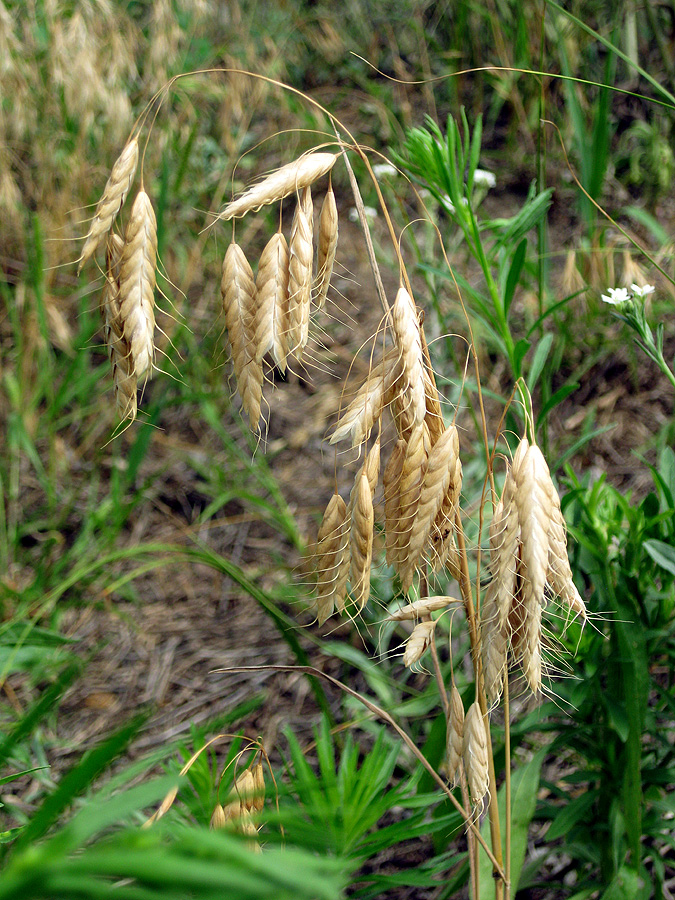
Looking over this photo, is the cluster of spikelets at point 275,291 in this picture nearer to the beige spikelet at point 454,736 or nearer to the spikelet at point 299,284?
the spikelet at point 299,284

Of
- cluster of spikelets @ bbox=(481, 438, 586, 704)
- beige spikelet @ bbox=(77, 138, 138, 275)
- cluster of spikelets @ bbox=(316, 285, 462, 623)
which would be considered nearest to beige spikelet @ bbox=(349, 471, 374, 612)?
cluster of spikelets @ bbox=(316, 285, 462, 623)

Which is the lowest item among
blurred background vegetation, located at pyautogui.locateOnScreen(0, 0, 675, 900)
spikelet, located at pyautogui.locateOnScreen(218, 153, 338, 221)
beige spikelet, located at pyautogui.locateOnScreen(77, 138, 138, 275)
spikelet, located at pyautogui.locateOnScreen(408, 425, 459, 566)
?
blurred background vegetation, located at pyautogui.locateOnScreen(0, 0, 675, 900)

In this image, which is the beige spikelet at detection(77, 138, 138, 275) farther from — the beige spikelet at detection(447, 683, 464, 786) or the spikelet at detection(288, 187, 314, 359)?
the beige spikelet at detection(447, 683, 464, 786)

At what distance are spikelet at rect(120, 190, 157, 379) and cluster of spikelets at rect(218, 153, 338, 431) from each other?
2.9 inches

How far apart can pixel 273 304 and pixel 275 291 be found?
0.05 ft

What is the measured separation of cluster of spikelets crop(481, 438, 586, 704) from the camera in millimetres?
602

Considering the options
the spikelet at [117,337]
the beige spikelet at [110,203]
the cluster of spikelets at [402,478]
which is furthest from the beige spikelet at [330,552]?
the beige spikelet at [110,203]

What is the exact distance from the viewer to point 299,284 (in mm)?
666

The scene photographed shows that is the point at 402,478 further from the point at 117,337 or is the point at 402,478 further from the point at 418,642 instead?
the point at 117,337

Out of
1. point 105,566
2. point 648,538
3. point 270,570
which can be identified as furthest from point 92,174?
point 648,538

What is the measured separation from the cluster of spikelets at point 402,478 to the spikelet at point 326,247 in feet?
0.24

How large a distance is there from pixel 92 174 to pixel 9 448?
931 mm

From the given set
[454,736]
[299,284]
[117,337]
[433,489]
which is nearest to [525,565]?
[433,489]

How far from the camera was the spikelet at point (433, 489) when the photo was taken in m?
0.62
